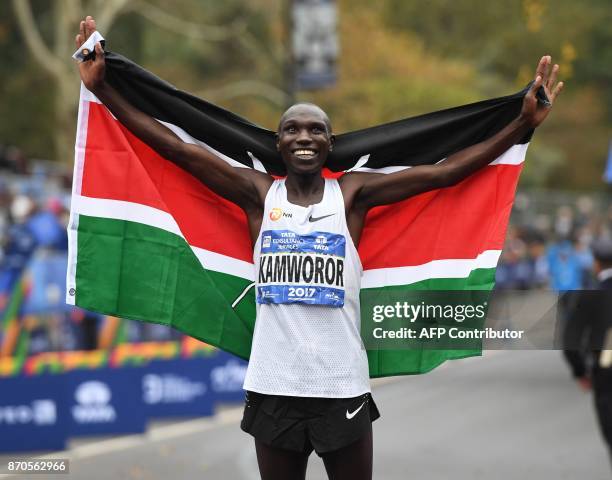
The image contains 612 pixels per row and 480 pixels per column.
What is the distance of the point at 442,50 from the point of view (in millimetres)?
43406

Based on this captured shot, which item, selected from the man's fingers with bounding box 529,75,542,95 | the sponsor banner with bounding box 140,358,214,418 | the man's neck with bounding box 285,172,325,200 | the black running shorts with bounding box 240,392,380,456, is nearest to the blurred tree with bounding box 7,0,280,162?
the sponsor banner with bounding box 140,358,214,418

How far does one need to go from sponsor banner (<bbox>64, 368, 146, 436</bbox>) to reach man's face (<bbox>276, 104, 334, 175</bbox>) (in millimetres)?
6935

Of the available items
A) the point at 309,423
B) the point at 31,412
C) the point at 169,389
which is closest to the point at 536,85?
the point at 309,423

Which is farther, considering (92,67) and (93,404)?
(93,404)

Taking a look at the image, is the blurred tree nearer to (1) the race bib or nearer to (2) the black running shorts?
(1) the race bib

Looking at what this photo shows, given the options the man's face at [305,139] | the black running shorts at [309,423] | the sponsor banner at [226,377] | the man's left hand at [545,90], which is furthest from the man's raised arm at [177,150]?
the sponsor banner at [226,377]

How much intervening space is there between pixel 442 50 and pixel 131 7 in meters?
15.8

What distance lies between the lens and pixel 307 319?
16.7ft

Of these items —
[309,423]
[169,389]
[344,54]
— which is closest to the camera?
→ [309,423]

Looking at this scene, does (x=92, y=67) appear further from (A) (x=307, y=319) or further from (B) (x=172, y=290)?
(A) (x=307, y=319)

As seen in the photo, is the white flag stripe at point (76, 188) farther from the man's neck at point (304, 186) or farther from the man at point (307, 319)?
the man's neck at point (304, 186)

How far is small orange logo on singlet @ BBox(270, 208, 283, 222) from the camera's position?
5.16 metres

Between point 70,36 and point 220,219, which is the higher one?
point 70,36

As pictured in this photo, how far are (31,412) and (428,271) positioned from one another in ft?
18.2
